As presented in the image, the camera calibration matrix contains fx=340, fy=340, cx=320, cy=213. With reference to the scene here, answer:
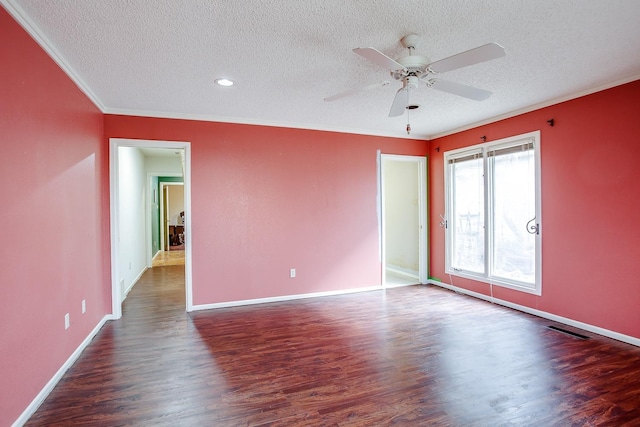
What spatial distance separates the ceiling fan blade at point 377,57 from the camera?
1947 millimetres

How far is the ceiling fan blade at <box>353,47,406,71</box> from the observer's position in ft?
6.39

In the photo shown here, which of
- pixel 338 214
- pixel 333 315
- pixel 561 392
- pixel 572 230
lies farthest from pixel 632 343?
pixel 338 214

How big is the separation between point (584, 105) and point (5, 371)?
16.5 ft

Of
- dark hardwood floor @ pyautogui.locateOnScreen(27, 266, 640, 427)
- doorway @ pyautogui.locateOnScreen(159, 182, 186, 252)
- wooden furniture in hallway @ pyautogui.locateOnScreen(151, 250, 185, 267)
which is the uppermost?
doorway @ pyautogui.locateOnScreen(159, 182, 186, 252)

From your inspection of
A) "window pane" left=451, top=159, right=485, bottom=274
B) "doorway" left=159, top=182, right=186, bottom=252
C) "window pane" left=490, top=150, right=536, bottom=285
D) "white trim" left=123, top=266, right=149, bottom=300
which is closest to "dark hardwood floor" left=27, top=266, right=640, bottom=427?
"window pane" left=490, top=150, right=536, bottom=285

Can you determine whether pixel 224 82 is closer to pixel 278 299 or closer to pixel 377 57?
pixel 377 57

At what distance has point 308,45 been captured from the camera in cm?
244

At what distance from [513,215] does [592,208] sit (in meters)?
0.89

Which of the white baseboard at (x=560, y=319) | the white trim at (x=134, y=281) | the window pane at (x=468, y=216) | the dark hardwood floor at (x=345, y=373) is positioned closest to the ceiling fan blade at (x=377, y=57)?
the dark hardwood floor at (x=345, y=373)

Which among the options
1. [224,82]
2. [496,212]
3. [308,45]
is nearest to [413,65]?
[308,45]

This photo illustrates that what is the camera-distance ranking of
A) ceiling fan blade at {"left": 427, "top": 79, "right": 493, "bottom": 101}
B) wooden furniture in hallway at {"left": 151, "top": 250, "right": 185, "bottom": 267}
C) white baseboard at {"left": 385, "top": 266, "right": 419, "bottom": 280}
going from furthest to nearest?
wooden furniture in hallway at {"left": 151, "top": 250, "right": 185, "bottom": 267} → white baseboard at {"left": 385, "top": 266, "right": 419, "bottom": 280} → ceiling fan blade at {"left": 427, "top": 79, "right": 493, "bottom": 101}

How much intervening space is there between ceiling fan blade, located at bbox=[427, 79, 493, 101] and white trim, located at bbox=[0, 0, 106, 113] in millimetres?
2622

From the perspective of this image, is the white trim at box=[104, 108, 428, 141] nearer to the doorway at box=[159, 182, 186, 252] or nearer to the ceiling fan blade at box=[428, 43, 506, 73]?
the ceiling fan blade at box=[428, 43, 506, 73]

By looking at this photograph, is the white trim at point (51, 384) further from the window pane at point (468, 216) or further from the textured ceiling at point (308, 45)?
the window pane at point (468, 216)
